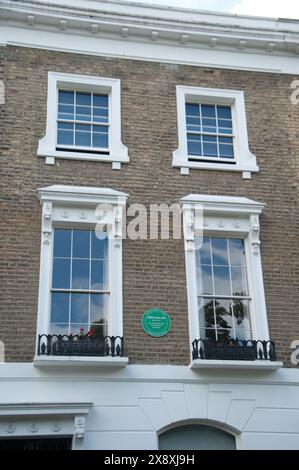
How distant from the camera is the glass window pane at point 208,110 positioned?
1374 centimetres

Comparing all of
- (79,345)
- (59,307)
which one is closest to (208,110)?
(59,307)

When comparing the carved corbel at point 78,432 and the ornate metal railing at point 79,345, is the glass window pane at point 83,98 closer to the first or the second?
the ornate metal railing at point 79,345

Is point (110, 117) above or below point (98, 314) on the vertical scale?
above

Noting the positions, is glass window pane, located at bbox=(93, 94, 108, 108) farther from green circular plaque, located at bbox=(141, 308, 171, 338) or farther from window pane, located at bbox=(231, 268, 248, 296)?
green circular plaque, located at bbox=(141, 308, 171, 338)

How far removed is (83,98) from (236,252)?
4.56 metres

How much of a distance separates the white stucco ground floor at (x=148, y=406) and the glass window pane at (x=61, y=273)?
1.59 meters

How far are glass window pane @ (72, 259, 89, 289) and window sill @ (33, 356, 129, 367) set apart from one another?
59.5 inches

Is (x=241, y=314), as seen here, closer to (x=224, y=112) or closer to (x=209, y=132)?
(x=209, y=132)

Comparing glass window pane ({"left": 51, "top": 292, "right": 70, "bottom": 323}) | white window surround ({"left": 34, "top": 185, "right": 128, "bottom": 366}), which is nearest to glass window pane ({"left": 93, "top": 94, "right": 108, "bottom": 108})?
white window surround ({"left": 34, "top": 185, "right": 128, "bottom": 366})

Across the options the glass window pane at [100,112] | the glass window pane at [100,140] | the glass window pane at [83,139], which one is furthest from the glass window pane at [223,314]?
the glass window pane at [100,112]

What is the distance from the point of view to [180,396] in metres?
10.8

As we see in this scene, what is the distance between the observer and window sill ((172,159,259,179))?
12.7 meters

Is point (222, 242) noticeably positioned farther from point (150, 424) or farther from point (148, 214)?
point (150, 424)

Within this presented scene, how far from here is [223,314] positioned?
11.7 metres
